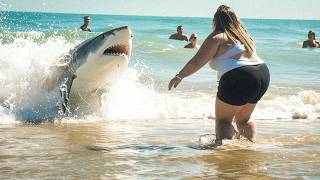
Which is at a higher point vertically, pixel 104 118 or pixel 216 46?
pixel 216 46

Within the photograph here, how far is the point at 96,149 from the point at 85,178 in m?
1.32

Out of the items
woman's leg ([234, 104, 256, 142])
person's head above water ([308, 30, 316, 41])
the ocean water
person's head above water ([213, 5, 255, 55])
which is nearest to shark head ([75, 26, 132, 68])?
the ocean water

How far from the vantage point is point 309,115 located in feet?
31.3

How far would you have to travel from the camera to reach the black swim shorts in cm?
551

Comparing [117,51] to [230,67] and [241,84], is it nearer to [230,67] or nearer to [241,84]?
[230,67]

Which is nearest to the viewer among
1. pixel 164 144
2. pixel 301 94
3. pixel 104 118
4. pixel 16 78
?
pixel 164 144

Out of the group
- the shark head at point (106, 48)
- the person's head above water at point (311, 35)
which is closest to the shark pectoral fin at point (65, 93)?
the shark head at point (106, 48)

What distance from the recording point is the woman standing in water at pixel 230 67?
18.1 ft

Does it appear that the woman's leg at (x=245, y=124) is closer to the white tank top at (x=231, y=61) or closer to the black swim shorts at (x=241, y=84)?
the black swim shorts at (x=241, y=84)

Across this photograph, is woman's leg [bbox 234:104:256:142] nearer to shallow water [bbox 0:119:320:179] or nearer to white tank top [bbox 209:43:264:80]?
shallow water [bbox 0:119:320:179]

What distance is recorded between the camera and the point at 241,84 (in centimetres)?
551

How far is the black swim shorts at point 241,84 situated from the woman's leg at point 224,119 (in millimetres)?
78

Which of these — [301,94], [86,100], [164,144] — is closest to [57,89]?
[86,100]

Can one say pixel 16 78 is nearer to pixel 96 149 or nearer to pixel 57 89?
pixel 57 89
